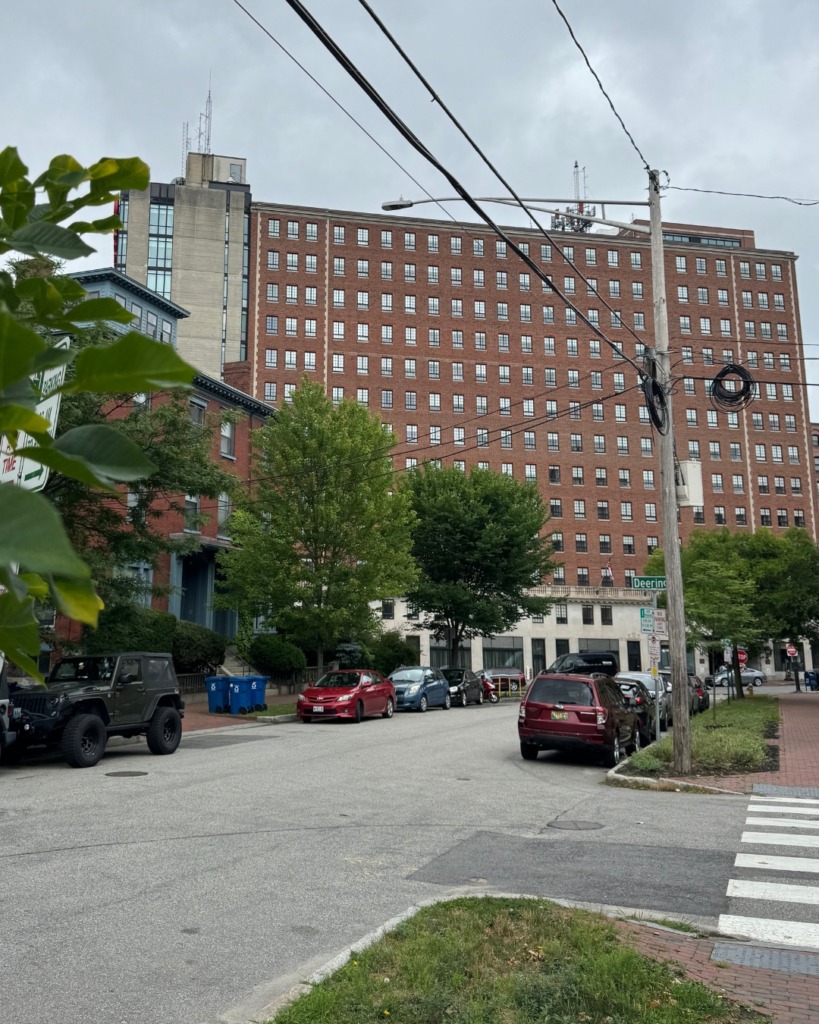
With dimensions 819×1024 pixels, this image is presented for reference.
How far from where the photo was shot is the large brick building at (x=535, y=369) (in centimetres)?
7619

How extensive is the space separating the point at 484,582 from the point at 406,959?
41.4 m

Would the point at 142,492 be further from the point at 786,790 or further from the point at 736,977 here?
the point at 736,977

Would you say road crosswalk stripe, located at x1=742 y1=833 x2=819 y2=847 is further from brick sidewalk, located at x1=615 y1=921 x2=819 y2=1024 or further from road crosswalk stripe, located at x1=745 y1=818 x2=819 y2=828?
brick sidewalk, located at x1=615 y1=921 x2=819 y2=1024

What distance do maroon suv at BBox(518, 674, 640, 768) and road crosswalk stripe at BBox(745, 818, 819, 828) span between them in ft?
17.2

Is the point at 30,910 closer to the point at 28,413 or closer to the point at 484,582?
the point at 28,413

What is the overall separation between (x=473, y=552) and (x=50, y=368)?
4419 cm

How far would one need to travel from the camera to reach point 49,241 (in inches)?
63.2

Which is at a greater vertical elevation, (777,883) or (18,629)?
(18,629)

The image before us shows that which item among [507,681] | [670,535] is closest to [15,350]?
[670,535]

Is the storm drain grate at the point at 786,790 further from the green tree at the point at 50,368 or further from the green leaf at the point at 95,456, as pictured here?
the green leaf at the point at 95,456

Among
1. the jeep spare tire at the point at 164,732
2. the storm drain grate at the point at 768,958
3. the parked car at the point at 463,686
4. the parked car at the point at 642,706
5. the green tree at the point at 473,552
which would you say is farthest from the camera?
the green tree at the point at 473,552

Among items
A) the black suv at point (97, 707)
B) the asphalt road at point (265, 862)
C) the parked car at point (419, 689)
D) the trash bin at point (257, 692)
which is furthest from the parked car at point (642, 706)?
the trash bin at point (257, 692)

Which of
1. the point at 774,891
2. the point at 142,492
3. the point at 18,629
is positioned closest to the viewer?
the point at 18,629

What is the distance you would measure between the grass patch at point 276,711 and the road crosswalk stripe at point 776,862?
19438mm
